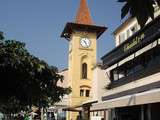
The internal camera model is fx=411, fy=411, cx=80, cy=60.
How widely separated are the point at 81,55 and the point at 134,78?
3988 cm

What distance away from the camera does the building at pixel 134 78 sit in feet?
64.0

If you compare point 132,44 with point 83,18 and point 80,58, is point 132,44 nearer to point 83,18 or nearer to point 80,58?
point 80,58

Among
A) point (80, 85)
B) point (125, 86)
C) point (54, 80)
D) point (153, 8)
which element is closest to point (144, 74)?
point (125, 86)

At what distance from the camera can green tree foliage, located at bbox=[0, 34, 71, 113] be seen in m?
12.0

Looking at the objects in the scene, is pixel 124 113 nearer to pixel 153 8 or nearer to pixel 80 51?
pixel 153 8

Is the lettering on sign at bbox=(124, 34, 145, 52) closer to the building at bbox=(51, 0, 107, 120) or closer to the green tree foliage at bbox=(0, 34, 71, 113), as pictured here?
the green tree foliage at bbox=(0, 34, 71, 113)

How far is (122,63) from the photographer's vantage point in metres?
25.3

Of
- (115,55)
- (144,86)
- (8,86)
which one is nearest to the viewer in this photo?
(8,86)

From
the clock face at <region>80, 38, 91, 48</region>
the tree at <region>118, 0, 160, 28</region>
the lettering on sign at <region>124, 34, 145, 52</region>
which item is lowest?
the tree at <region>118, 0, 160, 28</region>

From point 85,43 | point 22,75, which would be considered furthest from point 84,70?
point 22,75

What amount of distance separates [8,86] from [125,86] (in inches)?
538

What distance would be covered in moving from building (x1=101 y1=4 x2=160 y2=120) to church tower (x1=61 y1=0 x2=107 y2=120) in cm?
3169

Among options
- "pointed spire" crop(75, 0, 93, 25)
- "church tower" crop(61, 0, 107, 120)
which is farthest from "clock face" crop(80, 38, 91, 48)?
"pointed spire" crop(75, 0, 93, 25)

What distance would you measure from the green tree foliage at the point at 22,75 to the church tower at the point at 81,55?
45589mm
